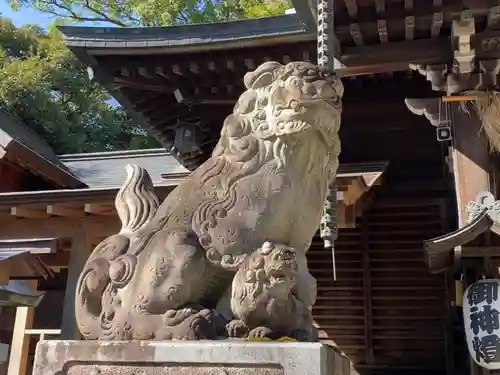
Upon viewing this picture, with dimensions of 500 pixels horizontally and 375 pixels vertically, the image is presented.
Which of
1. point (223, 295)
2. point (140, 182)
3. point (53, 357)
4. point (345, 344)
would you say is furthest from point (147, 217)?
point (345, 344)

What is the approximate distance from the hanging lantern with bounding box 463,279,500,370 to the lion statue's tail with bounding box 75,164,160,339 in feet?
10.3

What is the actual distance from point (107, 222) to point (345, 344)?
11.2ft

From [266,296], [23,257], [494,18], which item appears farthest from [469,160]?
[23,257]

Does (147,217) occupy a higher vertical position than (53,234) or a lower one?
lower

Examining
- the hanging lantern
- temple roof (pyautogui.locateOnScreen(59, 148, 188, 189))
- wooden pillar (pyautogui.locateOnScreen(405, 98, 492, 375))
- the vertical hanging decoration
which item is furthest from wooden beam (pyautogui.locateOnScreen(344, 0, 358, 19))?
temple roof (pyautogui.locateOnScreen(59, 148, 188, 189))

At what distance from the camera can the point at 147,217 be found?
2701 millimetres

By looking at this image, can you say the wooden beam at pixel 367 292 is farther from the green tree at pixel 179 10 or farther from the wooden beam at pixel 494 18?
the green tree at pixel 179 10

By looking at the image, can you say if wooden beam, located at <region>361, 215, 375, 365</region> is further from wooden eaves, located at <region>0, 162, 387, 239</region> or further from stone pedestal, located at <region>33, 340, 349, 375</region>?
stone pedestal, located at <region>33, 340, 349, 375</region>

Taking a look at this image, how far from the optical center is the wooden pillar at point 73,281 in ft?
19.1

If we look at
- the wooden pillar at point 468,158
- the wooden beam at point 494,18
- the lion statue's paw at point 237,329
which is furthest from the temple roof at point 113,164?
the lion statue's paw at point 237,329

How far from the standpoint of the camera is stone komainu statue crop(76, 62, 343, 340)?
7.61 feet

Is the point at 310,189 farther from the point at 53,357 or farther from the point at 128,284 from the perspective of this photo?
the point at 53,357

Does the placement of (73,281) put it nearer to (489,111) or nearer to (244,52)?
(244,52)

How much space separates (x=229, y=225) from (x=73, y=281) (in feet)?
13.7
